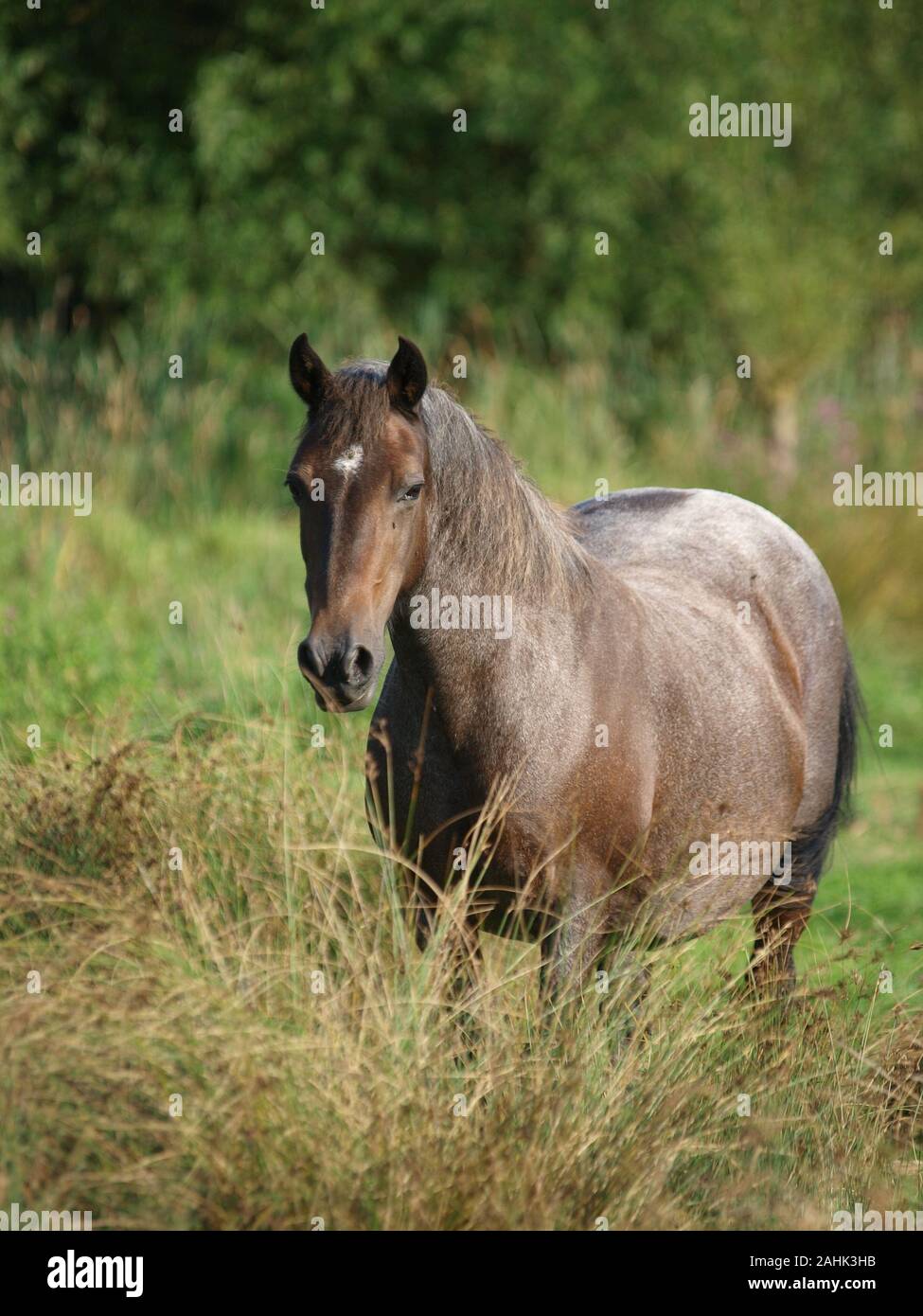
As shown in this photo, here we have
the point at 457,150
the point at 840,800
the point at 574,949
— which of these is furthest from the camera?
the point at 457,150

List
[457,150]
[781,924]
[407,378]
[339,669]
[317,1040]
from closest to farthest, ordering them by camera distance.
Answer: [317,1040]
[339,669]
[407,378]
[781,924]
[457,150]

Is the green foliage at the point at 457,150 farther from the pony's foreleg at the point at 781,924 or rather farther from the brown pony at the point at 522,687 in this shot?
the brown pony at the point at 522,687

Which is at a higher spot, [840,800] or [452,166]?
[452,166]

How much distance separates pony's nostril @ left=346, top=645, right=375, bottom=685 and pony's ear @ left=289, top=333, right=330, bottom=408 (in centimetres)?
71

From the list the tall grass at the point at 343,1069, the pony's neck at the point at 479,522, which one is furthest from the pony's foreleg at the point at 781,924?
the pony's neck at the point at 479,522

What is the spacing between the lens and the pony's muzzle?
3404 millimetres

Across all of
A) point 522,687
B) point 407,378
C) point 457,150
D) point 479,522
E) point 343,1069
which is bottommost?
point 343,1069

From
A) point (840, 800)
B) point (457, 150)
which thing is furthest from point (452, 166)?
point (840, 800)

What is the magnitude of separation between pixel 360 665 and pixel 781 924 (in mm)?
2502

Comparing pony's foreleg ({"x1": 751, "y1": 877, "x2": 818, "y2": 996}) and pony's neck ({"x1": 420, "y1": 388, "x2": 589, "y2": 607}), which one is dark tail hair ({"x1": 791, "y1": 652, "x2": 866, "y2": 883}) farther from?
pony's neck ({"x1": 420, "y1": 388, "x2": 589, "y2": 607})

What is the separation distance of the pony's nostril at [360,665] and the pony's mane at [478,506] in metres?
0.47

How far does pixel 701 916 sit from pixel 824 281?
1121 cm

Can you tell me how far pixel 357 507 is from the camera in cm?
351

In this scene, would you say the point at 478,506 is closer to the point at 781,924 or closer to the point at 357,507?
the point at 357,507
